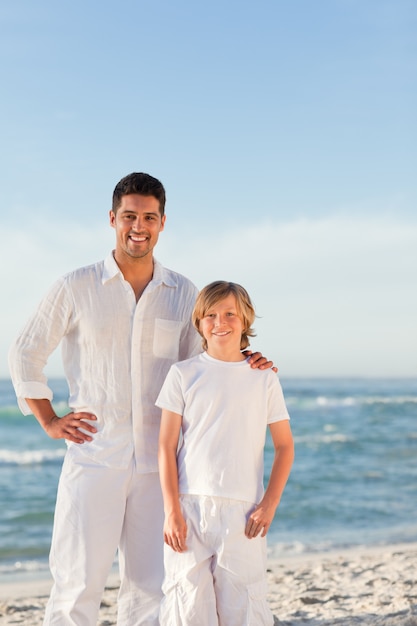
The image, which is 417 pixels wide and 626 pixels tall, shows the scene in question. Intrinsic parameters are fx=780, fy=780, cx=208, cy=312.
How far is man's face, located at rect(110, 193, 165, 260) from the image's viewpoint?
3.07m

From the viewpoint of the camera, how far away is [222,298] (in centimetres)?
287

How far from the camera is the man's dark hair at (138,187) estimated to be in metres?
3.08

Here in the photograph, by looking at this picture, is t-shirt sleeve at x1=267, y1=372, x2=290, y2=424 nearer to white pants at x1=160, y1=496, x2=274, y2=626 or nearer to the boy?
the boy

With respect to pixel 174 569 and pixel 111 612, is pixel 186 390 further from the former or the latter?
pixel 111 612

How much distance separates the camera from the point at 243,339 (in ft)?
9.86

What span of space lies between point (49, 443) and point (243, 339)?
Result: 14.9 m

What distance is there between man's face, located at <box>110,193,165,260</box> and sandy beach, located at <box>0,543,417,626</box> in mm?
2372

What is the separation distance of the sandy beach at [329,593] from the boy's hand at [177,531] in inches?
73.3

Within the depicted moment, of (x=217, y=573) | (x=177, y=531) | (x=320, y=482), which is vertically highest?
(x=177, y=531)

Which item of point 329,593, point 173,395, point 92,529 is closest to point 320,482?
point 329,593

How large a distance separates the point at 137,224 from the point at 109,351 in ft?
1.69

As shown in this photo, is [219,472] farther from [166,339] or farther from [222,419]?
[166,339]

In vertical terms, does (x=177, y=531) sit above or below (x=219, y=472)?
below

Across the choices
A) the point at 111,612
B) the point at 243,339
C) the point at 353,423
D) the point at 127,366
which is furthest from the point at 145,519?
the point at 353,423
